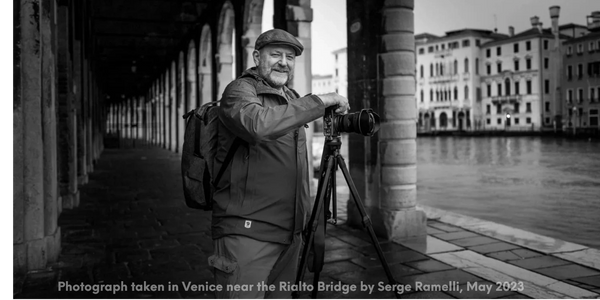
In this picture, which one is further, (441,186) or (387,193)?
(441,186)

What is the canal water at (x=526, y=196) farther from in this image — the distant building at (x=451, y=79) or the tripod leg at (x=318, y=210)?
the distant building at (x=451, y=79)

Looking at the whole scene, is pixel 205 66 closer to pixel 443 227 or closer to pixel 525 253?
pixel 443 227

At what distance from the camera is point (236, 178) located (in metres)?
2.00

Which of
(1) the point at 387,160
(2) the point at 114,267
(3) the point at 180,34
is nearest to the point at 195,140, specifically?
(2) the point at 114,267

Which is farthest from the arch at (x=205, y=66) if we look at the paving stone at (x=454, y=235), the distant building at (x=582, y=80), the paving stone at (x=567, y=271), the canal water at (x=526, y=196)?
the distant building at (x=582, y=80)

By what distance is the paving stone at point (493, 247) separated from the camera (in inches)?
195

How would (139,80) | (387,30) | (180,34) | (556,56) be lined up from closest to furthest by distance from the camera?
(387,30) → (180,34) → (139,80) → (556,56)

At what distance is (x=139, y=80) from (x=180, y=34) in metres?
16.6

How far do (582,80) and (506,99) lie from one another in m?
9.10

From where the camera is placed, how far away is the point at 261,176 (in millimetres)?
1996

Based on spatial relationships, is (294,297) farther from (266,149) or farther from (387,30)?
(387,30)

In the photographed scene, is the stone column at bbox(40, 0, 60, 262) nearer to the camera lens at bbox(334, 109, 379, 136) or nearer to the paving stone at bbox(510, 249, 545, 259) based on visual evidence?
the camera lens at bbox(334, 109, 379, 136)

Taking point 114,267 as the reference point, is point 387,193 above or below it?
Answer: above

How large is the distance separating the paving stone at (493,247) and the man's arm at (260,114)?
3.58 m
